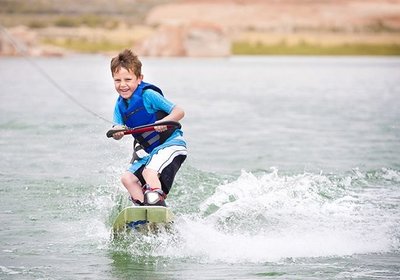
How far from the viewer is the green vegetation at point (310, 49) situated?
118675 mm

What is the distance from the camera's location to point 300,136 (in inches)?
705

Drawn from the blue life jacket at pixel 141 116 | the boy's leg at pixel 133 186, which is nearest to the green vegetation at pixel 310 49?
the blue life jacket at pixel 141 116

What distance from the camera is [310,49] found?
119375mm

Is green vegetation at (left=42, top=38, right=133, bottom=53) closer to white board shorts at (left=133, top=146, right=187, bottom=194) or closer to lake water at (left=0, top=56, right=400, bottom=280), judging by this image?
lake water at (left=0, top=56, right=400, bottom=280)

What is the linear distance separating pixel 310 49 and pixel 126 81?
112724 millimetres

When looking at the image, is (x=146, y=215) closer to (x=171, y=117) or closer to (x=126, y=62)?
(x=171, y=117)

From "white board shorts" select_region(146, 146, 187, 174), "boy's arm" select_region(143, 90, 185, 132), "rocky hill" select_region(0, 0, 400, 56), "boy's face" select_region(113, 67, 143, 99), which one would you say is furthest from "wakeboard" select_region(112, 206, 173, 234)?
"rocky hill" select_region(0, 0, 400, 56)

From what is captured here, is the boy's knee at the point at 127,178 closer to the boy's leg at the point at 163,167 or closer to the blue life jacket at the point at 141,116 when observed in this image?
the boy's leg at the point at 163,167

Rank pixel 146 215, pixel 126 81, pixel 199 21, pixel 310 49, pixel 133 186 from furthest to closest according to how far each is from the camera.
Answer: pixel 199 21, pixel 310 49, pixel 133 186, pixel 126 81, pixel 146 215

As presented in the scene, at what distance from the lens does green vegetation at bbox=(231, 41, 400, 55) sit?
118675 millimetres

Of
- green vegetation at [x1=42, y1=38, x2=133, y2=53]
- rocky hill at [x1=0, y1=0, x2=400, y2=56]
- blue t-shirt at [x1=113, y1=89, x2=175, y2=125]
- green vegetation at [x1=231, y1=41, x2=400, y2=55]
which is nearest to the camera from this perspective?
blue t-shirt at [x1=113, y1=89, x2=175, y2=125]

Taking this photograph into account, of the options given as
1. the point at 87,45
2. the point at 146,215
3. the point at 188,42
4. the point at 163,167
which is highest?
the point at 87,45

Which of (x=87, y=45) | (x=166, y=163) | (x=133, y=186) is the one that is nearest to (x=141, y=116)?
(x=166, y=163)

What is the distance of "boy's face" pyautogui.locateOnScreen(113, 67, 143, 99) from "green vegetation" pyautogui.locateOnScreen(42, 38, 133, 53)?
102 m
